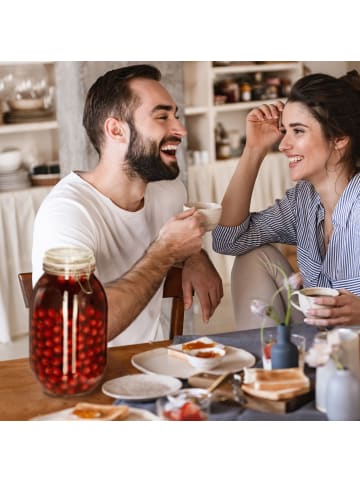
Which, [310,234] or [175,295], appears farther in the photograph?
[310,234]

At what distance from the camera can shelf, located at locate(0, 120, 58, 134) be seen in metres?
2.83

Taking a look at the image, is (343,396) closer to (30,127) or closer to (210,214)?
(210,214)

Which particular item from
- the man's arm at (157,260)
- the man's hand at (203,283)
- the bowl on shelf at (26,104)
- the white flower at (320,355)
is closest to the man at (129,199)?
the man's arm at (157,260)

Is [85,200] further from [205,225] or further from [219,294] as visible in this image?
[219,294]

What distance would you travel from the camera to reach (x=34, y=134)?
3.09 meters

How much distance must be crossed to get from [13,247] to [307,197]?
2.67 feet

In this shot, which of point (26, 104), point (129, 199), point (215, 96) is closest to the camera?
point (129, 199)

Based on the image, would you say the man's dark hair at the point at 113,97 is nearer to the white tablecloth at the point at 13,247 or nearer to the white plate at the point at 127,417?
the white tablecloth at the point at 13,247

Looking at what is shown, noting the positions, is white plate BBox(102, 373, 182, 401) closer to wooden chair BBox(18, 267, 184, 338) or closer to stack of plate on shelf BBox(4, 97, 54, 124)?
wooden chair BBox(18, 267, 184, 338)

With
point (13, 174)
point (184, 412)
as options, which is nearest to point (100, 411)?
point (184, 412)

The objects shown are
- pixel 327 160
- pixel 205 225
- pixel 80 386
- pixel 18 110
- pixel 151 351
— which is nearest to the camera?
pixel 80 386

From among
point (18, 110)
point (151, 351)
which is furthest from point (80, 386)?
point (18, 110)
